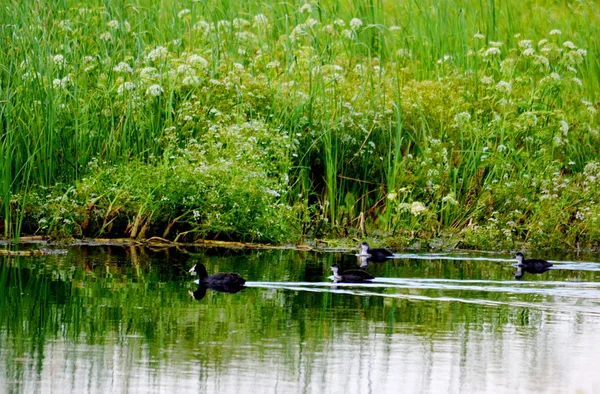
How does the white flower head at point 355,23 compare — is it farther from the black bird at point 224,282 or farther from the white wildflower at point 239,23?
the black bird at point 224,282

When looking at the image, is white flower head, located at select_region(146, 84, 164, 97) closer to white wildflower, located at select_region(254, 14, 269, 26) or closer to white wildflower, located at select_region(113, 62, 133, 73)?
white wildflower, located at select_region(113, 62, 133, 73)

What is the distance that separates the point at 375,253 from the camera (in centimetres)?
1541

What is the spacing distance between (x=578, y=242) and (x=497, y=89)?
2.47 metres

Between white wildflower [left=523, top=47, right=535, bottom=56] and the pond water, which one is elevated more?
white wildflower [left=523, top=47, right=535, bottom=56]

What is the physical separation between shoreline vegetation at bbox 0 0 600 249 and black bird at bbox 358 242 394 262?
1.11 meters

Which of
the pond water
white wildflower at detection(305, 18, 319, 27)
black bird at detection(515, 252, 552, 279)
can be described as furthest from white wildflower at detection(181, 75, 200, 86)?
black bird at detection(515, 252, 552, 279)

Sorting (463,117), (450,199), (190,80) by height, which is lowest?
(450,199)

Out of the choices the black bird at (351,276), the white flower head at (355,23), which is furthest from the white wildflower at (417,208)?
the white flower head at (355,23)

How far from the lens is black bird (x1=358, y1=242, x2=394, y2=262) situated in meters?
15.4

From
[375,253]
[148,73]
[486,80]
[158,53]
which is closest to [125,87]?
[148,73]

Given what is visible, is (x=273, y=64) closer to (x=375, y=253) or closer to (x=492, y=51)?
(x=492, y=51)

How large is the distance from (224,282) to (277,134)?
4237 millimetres

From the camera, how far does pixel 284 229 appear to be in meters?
16.2

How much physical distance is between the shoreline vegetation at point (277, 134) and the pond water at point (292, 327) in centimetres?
114
